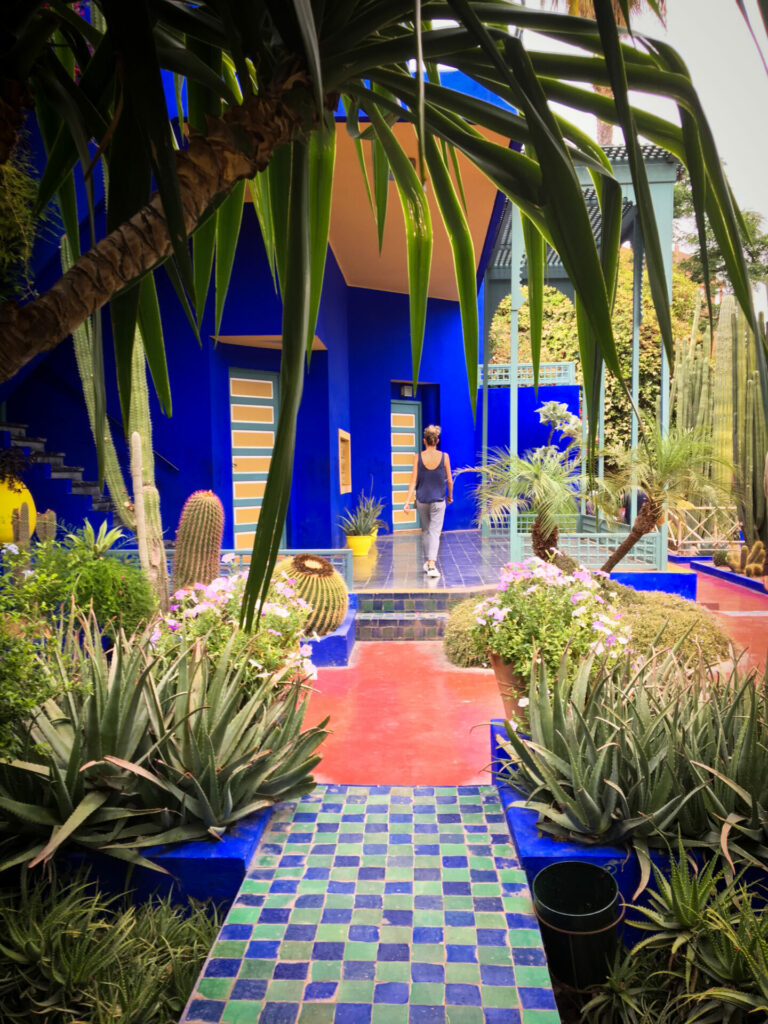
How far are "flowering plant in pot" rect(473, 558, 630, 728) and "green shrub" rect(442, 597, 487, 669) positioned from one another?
5.66 feet

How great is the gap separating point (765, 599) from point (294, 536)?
6.62 m

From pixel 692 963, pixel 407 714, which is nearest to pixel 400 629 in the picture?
pixel 407 714

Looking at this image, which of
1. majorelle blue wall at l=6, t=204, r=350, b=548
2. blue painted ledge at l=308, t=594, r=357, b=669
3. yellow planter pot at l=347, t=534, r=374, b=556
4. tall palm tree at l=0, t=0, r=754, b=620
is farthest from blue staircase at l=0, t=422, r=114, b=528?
tall palm tree at l=0, t=0, r=754, b=620

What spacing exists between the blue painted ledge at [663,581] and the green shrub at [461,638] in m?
2.57

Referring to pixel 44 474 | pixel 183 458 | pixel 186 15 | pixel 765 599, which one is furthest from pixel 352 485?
pixel 186 15

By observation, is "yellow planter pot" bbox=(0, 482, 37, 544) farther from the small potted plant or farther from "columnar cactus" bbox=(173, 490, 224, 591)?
the small potted plant

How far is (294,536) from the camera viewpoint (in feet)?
35.7

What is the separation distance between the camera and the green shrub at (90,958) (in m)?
2.15

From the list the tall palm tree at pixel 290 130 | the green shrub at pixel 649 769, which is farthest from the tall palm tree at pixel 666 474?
the tall palm tree at pixel 290 130

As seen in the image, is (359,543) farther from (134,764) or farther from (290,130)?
(290,130)

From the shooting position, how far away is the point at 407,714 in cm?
534

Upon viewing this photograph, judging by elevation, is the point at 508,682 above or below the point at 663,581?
above

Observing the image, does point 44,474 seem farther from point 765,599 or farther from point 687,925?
point 765,599

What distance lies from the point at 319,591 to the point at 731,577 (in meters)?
7.59
